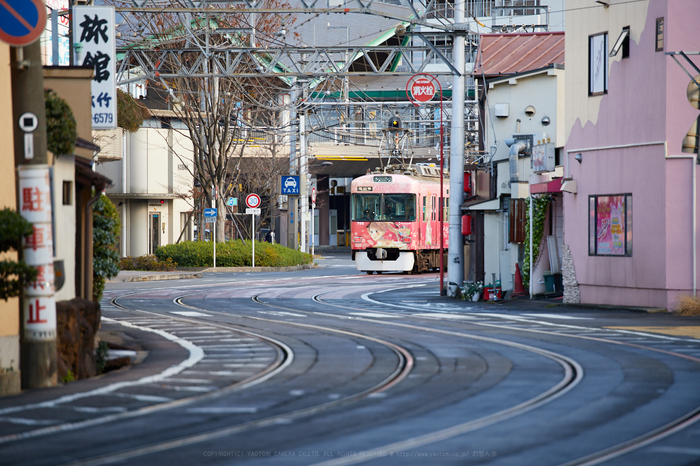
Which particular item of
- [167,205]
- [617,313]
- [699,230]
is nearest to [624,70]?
[699,230]

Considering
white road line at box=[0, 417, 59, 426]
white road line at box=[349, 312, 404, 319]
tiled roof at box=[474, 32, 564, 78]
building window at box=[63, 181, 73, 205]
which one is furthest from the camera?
tiled roof at box=[474, 32, 564, 78]

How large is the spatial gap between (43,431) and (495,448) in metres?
3.64

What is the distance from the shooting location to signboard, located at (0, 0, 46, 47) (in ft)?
32.1

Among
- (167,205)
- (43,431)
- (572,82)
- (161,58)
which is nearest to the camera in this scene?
(43,431)

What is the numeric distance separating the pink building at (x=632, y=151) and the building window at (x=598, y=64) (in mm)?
23

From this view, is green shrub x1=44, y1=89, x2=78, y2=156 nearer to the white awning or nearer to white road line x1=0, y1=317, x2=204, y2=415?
white road line x1=0, y1=317, x2=204, y2=415

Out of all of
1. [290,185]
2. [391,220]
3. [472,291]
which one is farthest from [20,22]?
[290,185]

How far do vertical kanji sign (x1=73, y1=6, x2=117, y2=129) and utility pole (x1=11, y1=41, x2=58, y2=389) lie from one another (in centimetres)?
903

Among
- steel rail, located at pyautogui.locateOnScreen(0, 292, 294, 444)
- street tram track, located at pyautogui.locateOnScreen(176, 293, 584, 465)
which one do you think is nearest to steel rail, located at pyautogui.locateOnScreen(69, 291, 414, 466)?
steel rail, located at pyautogui.locateOnScreen(0, 292, 294, 444)

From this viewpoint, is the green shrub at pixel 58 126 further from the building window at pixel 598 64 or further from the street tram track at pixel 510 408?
the building window at pixel 598 64

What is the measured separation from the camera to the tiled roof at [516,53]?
29.7m

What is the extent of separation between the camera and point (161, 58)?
3086 cm

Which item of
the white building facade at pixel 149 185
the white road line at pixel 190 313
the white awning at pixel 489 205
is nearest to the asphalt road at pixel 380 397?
the white road line at pixel 190 313

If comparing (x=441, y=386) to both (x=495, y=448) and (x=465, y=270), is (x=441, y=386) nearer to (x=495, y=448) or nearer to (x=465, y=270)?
(x=495, y=448)
